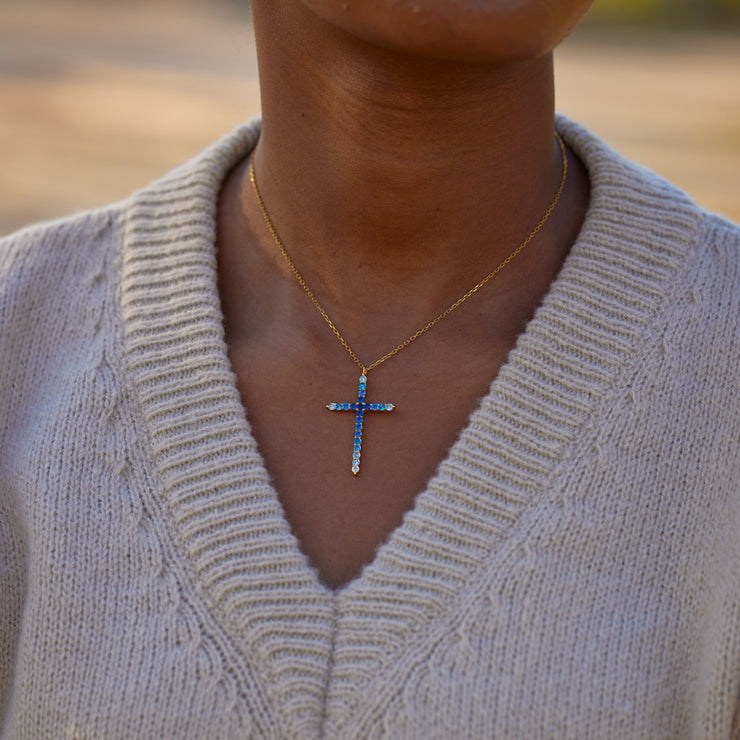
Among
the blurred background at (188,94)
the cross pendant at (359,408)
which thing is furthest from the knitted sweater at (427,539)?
the blurred background at (188,94)

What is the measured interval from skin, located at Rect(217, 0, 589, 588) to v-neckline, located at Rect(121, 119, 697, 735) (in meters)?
0.06

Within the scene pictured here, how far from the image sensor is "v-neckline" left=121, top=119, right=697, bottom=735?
57.7 inches

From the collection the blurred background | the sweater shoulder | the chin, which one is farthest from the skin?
the blurred background

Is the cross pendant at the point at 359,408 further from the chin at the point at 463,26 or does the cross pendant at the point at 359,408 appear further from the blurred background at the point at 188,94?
the blurred background at the point at 188,94

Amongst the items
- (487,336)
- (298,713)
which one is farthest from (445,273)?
(298,713)

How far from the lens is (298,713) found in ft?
4.66

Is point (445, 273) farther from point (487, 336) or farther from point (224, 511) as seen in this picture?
point (224, 511)

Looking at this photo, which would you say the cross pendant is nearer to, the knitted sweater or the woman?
the woman

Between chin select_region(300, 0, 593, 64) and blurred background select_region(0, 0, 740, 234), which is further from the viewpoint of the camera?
blurred background select_region(0, 0, 740, 234)

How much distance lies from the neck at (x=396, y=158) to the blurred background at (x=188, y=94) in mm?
5355

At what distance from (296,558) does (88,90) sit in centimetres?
953

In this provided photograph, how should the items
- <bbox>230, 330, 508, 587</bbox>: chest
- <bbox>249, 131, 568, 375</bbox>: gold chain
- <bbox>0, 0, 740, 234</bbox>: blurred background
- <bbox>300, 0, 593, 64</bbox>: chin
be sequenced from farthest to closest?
<bbox>0, 0, 740, 234</bbox>: blurred background → <bbox>249, 131, 568, 375</bbox>: gold chain → <bbox>230, 330, 508, 587</bbox>: chest → <bbox>300, 0, 593, 64</bbox>: chin

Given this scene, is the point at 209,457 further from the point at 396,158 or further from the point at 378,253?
the point at 396,158

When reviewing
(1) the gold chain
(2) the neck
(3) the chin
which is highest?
(3) the chin
